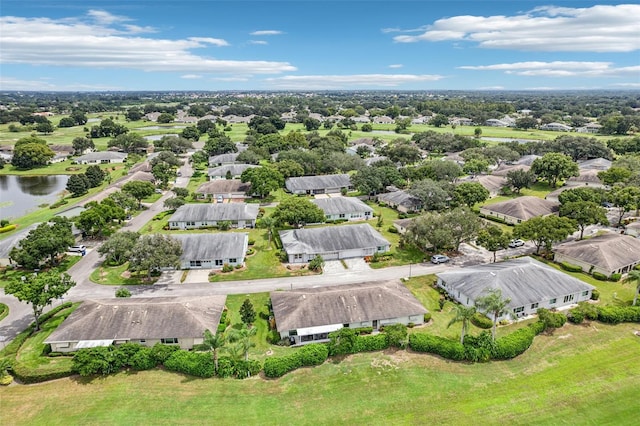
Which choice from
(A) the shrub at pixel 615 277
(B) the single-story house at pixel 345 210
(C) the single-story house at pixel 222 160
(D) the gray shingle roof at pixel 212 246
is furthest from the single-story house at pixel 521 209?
(C) the single-story house at pixel 222 160

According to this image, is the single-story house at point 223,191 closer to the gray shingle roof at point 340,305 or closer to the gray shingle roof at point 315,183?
the gray shingle roof at point 315,183

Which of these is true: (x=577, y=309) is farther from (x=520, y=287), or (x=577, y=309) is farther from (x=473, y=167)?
(x=473, y=167)

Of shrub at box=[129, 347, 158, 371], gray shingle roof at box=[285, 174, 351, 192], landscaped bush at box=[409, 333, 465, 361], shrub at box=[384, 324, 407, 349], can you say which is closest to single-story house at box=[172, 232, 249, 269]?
shrub at box=[129, 347, 158, 371]

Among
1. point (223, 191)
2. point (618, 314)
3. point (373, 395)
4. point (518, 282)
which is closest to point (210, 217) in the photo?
point (223, 191)

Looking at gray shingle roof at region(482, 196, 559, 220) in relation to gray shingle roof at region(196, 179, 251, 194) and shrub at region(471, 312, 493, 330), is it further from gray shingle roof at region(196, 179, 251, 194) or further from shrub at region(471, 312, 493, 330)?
gray shingle roof at region(196, 179, 251, 194)

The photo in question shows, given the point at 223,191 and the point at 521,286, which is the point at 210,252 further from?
the point at 521,286
